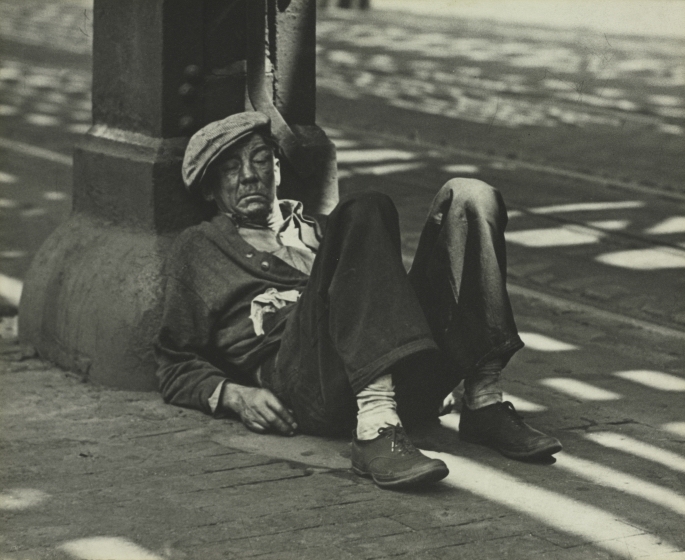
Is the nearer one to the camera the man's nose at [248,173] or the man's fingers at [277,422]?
the man's fingers at [277,422]

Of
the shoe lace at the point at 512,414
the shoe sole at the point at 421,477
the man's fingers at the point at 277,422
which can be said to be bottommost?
the man's fingers at the point at 277,422

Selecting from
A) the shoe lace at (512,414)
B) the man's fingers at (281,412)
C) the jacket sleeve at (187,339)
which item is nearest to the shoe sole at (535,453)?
the shoe lace at (512,414)

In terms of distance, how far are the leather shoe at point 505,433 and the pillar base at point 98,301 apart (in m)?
1.24

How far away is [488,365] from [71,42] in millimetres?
14600

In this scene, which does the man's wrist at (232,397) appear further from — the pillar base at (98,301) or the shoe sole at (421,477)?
the shoe sole at (421,477)

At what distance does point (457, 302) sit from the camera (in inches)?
169

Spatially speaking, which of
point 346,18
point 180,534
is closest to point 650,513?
point 180,534

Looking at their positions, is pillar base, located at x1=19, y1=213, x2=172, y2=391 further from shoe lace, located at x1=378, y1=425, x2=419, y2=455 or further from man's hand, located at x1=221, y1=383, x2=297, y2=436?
shoe lace, located at x1=378, y1=425, x2=419, y2=455

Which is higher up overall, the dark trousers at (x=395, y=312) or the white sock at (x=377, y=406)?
the dark trousers at (x=395, y=312)

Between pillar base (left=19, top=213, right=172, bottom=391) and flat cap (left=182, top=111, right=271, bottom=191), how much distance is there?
38 cm

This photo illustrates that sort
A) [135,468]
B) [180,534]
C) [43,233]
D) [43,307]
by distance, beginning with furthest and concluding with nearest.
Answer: [43,233]
[43,307]
[135,468]
[180,534]

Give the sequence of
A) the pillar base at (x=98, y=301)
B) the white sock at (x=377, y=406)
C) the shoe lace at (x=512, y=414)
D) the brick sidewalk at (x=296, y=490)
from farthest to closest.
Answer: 1. the pillar base at (x=98, y=301)
2. the shoe lace at (x=512, y=414)
3. the white sock at (x=377, y=406)
4. the brick sidewalk at (x=296, y=490)

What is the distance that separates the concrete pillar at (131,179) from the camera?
496cm

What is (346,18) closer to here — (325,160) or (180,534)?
(325,160)
